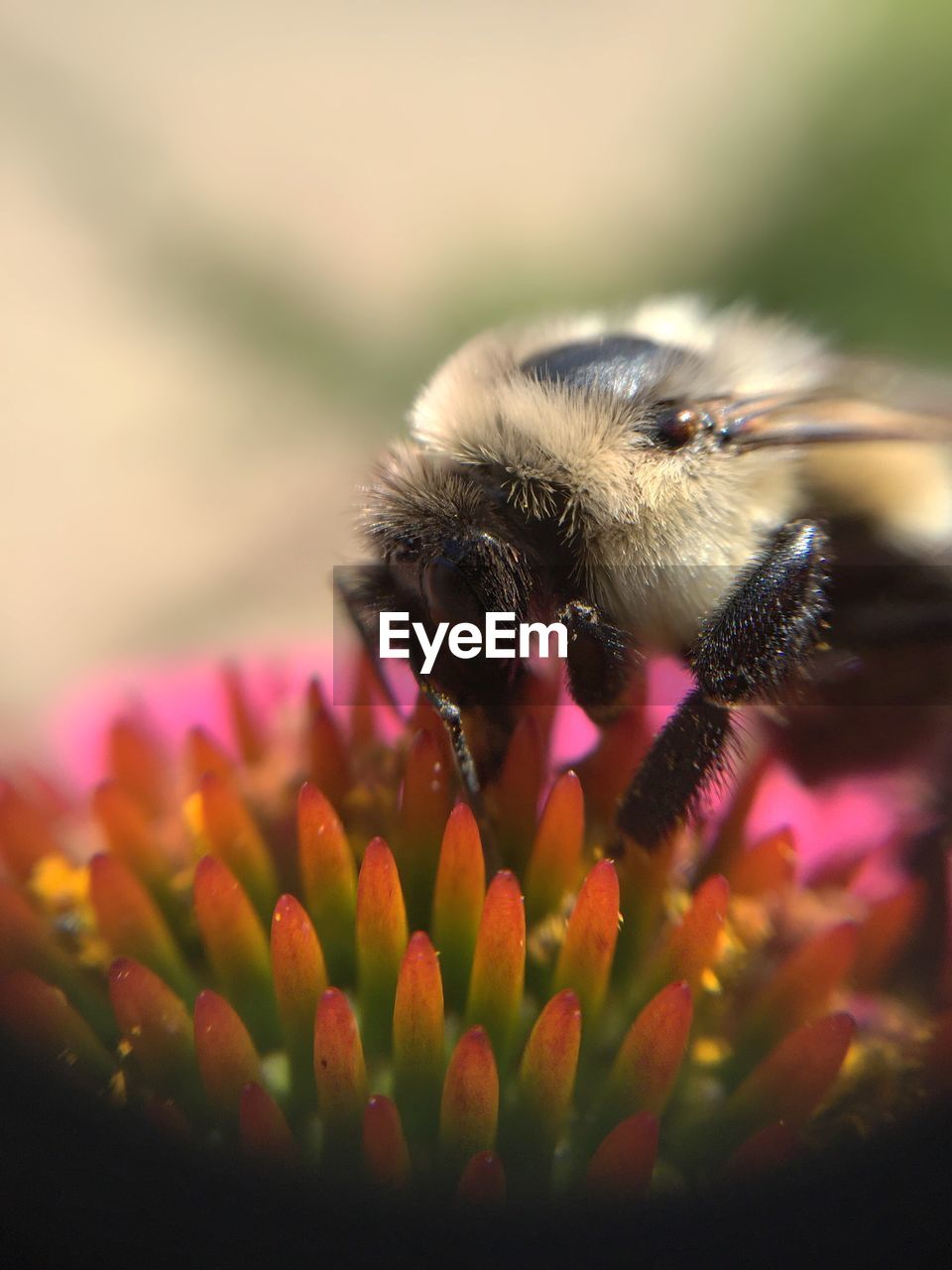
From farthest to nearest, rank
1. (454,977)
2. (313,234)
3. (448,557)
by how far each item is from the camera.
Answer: (313,234) → (454,977) → (448,557)

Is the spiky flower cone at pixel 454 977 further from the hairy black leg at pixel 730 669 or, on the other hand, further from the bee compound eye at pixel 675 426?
the bee compound eye at pixel 675 426

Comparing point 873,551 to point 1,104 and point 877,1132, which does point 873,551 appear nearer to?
point 877,1132

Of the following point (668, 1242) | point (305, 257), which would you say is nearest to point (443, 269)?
point (305, 257)

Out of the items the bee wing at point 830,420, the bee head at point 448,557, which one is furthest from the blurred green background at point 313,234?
the bee wing at point 830,420

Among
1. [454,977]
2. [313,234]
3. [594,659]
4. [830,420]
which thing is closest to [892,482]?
[830,420]

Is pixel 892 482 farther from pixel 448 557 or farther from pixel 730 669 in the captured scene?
pixel 448 557

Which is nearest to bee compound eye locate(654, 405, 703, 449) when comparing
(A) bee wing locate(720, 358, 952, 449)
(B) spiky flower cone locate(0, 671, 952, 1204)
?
(A) bee wing locate(720, 358, 952, 449)
